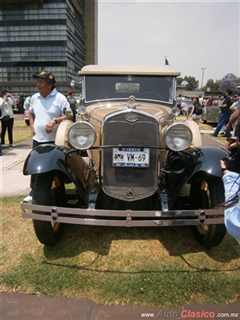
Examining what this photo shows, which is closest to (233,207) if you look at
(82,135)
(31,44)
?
(82,135)

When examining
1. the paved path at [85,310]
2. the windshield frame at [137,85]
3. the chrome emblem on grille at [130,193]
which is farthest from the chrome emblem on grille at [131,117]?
the paved path at [85,310]

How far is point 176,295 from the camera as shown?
2.29 metres

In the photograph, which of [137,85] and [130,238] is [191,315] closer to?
[130,238]

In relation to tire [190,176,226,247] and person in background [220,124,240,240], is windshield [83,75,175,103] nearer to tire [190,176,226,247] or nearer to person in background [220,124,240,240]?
tire [190,176,226,247]

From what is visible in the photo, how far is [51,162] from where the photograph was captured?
109 inches

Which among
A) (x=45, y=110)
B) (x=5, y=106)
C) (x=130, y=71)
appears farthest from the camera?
(x=5, y=106)

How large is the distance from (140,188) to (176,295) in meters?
1.08

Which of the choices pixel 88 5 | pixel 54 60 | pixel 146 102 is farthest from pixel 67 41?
pixel 146 102

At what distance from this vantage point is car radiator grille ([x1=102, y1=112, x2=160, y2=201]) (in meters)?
2.75

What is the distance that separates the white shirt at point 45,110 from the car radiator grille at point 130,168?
1168 millimetres

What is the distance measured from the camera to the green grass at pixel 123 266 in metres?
2.32

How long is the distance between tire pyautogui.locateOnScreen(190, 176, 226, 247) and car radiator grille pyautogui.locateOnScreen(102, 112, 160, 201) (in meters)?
0.57

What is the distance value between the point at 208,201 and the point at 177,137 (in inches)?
31.1

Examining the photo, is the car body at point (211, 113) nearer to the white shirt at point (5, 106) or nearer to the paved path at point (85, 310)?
the white shirt at point (5, 106)
